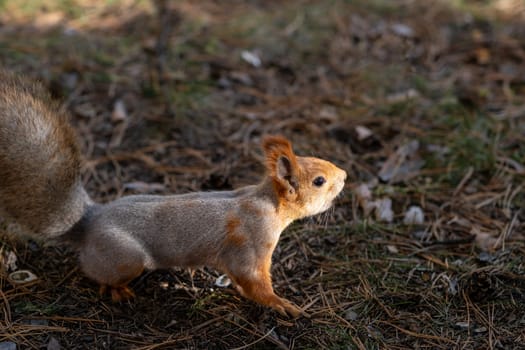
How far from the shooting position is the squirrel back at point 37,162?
242 cm

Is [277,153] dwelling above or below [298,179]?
above

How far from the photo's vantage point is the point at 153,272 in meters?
2.81

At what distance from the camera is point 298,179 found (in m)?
2.59

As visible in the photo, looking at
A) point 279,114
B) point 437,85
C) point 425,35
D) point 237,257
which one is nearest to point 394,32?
point 425,35

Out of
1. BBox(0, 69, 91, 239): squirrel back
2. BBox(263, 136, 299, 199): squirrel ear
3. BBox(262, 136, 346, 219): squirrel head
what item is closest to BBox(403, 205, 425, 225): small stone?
BBox(262, 136, 346, 219): squirrel head

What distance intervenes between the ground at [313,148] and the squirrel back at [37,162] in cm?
24

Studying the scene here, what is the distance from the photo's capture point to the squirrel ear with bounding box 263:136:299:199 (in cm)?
251

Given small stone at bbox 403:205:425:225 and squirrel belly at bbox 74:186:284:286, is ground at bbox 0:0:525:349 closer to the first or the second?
small stone at bbox 403:205:425:225

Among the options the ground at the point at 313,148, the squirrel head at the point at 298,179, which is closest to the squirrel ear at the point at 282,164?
the squirrel head at the point at 298,179

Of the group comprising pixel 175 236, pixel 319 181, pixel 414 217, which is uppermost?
pixel 319 181

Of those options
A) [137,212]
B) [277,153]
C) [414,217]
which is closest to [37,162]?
[137,212]

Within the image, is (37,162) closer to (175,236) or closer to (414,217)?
(175,236)

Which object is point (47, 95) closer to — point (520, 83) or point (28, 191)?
point (28, 191)

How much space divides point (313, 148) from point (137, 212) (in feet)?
5.13
